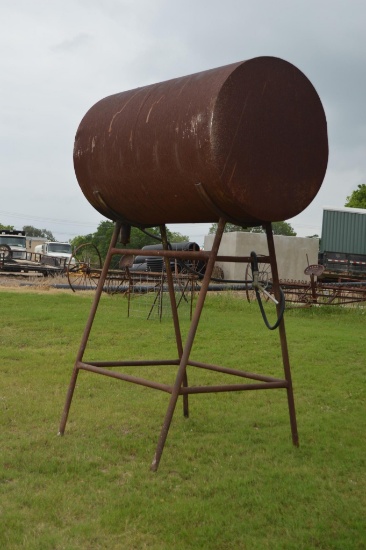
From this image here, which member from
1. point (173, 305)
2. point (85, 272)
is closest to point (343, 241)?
point (85, 272)

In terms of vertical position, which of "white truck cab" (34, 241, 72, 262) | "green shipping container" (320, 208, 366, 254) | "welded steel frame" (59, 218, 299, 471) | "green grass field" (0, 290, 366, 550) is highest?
"green shipping container" (320, 208, 366, 254)

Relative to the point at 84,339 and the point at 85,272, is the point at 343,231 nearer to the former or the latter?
the point at 85,272

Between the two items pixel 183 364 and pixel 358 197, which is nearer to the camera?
pixel 183 364

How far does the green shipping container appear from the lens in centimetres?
3123

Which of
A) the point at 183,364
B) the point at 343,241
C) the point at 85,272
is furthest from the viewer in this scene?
the point at 343,241

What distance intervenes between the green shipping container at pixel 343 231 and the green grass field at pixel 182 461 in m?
21.7

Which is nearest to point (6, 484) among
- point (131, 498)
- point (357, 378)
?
point (131, 498)

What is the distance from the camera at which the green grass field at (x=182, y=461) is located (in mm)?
3934

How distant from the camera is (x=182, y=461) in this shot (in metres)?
5.13

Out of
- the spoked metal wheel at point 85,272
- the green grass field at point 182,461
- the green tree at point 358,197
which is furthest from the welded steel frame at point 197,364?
the green tree at point 358,197

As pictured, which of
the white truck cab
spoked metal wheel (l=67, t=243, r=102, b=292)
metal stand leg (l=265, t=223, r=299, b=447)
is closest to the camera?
metal stand leg (l=265, t=223, r=299, b=447)

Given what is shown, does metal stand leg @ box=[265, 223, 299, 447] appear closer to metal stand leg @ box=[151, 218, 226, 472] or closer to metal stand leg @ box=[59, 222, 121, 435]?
metal stand leg @ box=[151, 218, 226, 472]

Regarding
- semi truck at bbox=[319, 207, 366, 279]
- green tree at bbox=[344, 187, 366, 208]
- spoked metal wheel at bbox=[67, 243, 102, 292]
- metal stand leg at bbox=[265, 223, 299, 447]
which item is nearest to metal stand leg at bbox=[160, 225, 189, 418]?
metal stand leg at bbox=[265, 223, 299, 447]

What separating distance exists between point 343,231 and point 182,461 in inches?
1080
